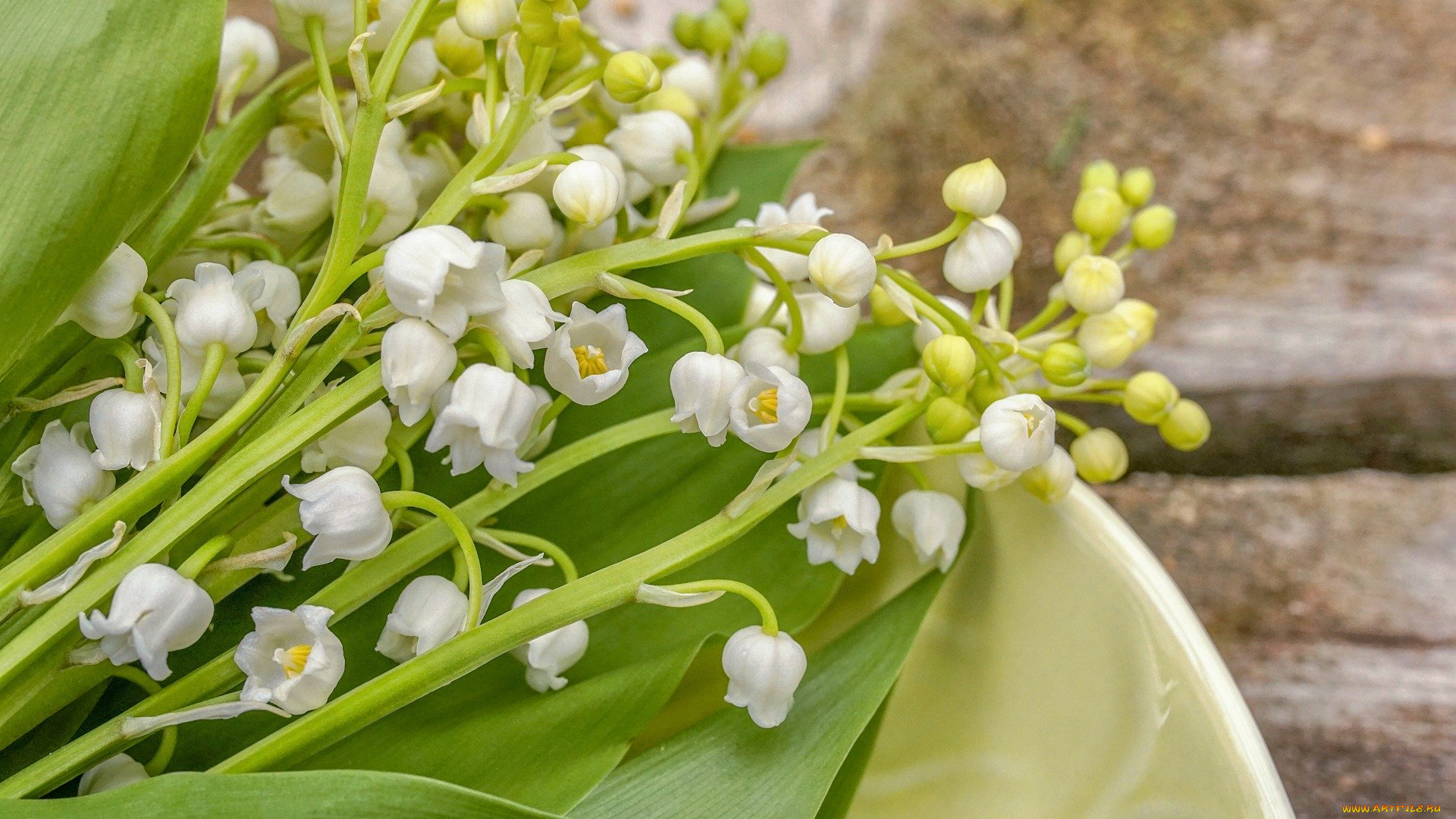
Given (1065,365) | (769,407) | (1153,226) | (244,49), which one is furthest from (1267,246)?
(244,49)

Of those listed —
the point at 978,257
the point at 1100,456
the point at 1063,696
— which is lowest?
the point at 1063,696

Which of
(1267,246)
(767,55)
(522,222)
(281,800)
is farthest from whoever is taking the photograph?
(1267,246)

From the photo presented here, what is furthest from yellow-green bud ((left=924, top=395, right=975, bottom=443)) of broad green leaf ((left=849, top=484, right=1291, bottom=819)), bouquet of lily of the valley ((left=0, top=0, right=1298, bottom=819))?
broad green leaf ((left=849, top=484, right=1291, bottom=819))

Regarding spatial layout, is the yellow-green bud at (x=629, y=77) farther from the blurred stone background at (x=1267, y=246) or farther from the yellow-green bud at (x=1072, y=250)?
the blurred stone background at (x=1267, y=246)

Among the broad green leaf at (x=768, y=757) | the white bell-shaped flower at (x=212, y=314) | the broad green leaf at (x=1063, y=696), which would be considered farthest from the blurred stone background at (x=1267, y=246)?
the white bell-shaped flower at (x=212, y=314)

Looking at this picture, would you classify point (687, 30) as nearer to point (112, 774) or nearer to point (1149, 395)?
point (1149, 395)

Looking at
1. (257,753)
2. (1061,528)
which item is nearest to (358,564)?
(257,753)

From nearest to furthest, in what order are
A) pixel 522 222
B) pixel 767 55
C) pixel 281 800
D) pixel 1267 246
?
pixel 281 800, pixel 522 222, pixel 767 55, pixel 1267 246
